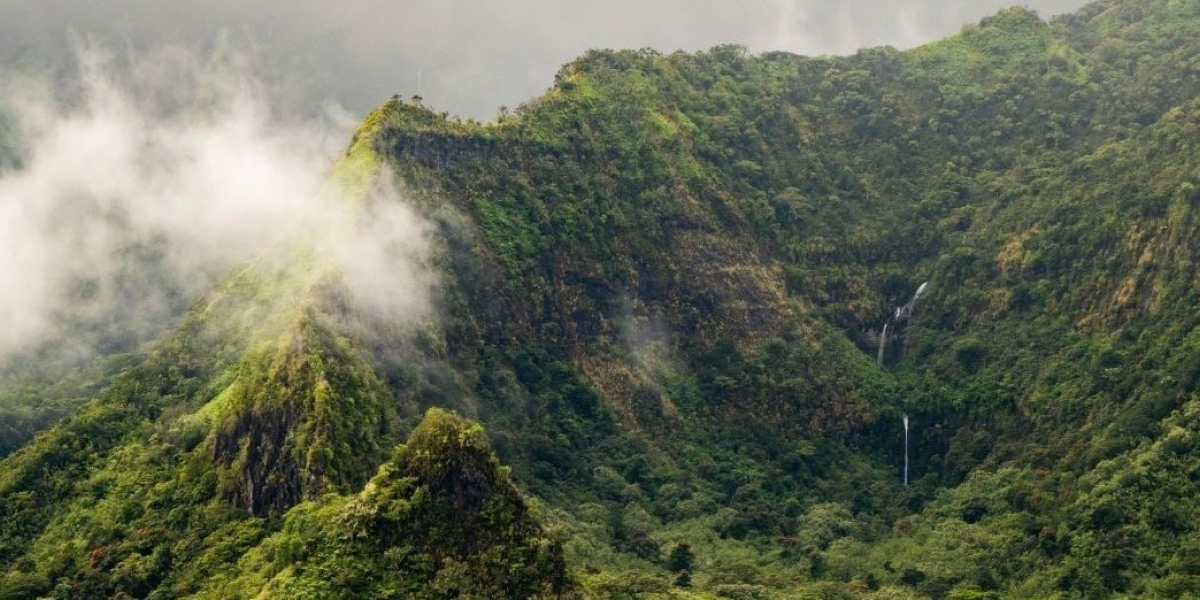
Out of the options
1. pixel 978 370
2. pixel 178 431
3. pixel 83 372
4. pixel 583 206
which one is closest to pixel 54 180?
pixel 83 372

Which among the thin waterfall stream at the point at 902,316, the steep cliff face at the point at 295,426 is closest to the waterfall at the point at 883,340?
the thin waterfall stream at the point at 902,316

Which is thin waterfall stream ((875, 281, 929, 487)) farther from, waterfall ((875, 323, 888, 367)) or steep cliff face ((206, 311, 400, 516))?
steep cliff face ((206, 311, 400, 516))

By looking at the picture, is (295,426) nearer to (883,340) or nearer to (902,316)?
(883,340)

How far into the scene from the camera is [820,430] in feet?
421

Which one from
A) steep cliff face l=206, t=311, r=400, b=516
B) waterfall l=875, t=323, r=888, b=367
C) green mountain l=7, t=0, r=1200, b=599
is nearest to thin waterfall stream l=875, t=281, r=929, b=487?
waterfall l=875, t=323, r=888, b=367

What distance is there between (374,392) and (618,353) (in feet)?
109

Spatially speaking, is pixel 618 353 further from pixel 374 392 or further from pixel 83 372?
pixel 83 372

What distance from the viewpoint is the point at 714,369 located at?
427 ft

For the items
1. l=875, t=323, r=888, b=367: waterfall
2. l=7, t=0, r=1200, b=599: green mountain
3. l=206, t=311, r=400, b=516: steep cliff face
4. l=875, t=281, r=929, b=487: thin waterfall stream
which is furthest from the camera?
l=875, t=281, r=929, b=487: thin waterfall stream

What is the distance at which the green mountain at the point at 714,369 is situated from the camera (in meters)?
87.8

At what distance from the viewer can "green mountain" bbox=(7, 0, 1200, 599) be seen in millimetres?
87812

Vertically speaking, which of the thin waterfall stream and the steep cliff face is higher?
the thin waterfall stream

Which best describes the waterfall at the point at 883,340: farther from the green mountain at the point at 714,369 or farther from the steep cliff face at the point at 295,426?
the steep cliff face at the point at 295,426

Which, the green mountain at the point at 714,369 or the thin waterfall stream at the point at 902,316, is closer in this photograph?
the green mountain at the point at 714,369
